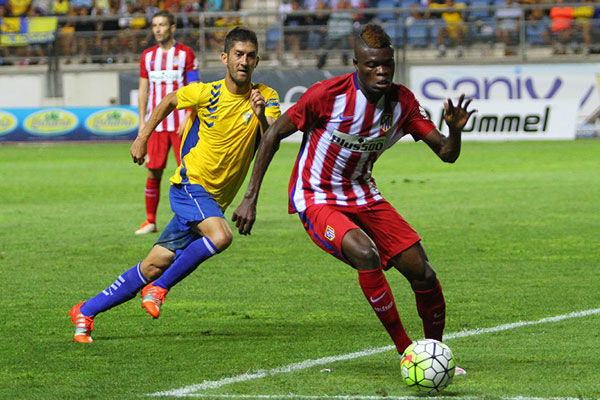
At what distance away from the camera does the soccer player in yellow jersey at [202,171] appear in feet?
20.2

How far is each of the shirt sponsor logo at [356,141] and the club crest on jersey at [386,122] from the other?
0.17 feet

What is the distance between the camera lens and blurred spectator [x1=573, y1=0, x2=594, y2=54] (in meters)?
27.6

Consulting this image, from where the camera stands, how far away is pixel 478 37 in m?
28.2

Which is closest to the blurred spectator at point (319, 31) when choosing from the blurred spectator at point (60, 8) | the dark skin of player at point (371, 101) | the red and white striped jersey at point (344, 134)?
the blurred spectator at point (60, 8)

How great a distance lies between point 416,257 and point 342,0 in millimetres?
26330

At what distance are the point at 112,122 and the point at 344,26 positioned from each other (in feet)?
23.2

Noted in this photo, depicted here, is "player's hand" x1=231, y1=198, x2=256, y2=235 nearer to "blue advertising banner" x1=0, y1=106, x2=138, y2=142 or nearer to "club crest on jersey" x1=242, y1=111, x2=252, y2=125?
"club crest on jersey" x1=242, y1=111, x2=252, y2=125

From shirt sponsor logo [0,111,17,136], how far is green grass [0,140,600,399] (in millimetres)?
12036

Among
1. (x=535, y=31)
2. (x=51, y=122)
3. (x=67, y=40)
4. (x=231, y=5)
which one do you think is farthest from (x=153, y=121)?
(x=231, y=5)

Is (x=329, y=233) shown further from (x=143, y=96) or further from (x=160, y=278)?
(x=143, y=96)

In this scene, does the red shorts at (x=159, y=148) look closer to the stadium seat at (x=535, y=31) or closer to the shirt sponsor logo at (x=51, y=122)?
the shirt sponsor logo at (x=51, y=122)

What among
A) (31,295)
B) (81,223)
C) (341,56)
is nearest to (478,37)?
(341,56)

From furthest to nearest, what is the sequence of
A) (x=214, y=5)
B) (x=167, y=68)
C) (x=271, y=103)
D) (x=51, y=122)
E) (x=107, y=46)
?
(x=214, y=5), (x=107, y=46), (x=51, y=122), (x=167, y=68), (x=271, y=103)

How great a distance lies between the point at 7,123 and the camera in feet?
89.3
